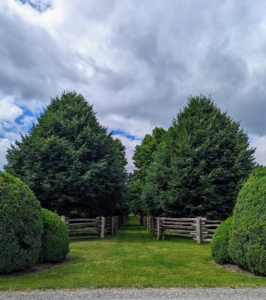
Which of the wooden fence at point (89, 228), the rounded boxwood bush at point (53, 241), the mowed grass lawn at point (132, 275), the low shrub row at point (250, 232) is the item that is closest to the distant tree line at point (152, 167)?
the wooden fence at point (89, 228)

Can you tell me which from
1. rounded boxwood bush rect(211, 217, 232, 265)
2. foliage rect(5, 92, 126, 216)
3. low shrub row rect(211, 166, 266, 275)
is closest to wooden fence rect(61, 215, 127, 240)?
foliage rect(5, 92, 126, 216)

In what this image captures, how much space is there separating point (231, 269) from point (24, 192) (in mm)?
5936

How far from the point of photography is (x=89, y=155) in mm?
16859

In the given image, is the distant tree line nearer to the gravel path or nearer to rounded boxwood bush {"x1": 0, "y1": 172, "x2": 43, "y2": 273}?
rounded boxwood bush {"x1": 0, "y1": 172, "x2": 43, "y2": 273}

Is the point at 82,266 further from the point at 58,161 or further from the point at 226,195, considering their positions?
the point at 226,195

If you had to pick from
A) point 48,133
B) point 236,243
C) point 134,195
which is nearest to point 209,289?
point 236,243

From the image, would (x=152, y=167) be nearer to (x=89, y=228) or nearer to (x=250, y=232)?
(x=89, y=228)

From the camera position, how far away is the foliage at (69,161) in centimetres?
1540

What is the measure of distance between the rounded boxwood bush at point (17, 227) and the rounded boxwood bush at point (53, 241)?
0.67 metres

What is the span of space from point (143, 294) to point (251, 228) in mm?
3396

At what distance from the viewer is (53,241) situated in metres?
8.45

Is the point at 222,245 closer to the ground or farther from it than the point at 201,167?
closer to the ground

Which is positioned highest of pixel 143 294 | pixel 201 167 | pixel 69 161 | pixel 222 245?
pixel 69 161

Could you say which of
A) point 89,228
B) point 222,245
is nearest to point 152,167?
point 89,228
